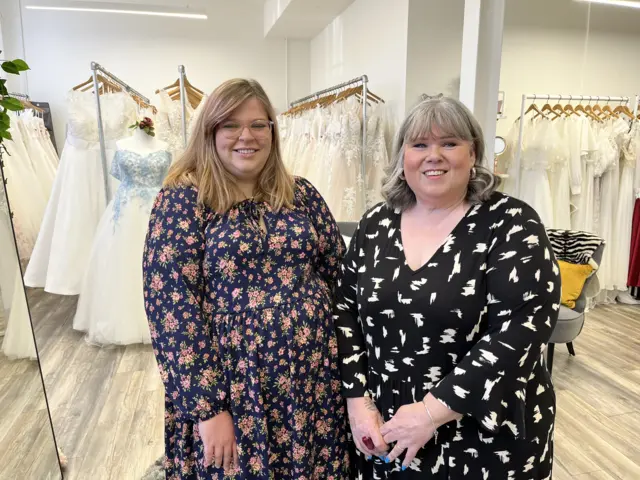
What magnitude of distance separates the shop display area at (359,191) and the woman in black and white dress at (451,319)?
2.19ft

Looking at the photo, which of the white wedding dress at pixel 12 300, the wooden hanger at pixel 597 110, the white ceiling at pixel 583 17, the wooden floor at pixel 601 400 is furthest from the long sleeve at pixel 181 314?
the wooden hanger at pixel 597 110

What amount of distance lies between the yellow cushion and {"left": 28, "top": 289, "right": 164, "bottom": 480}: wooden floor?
216 centimetres

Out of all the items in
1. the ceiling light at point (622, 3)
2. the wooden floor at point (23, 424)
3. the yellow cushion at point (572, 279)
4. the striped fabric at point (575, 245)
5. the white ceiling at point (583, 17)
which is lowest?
the wooden floor at point (23, 424)

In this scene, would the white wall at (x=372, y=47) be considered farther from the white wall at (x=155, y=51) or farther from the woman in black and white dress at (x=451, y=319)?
the woman in black and white dress at (x=451, y=319)

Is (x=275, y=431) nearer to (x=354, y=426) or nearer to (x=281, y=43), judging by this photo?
(x=354, y=426)

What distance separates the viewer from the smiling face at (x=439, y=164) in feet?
3.51

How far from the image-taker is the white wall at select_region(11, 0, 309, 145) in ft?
17.3

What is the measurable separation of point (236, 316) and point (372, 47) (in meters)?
3.27

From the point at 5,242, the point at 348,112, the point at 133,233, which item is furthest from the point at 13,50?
the point at 5,242

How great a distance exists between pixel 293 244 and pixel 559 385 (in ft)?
7.46

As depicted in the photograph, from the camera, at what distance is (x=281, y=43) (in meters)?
5.84

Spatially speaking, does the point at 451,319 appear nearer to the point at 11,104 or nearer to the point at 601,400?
the point at 11,104

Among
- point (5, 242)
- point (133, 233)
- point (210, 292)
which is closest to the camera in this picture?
point (210, 292)

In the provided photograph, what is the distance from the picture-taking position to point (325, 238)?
1.31 metres
